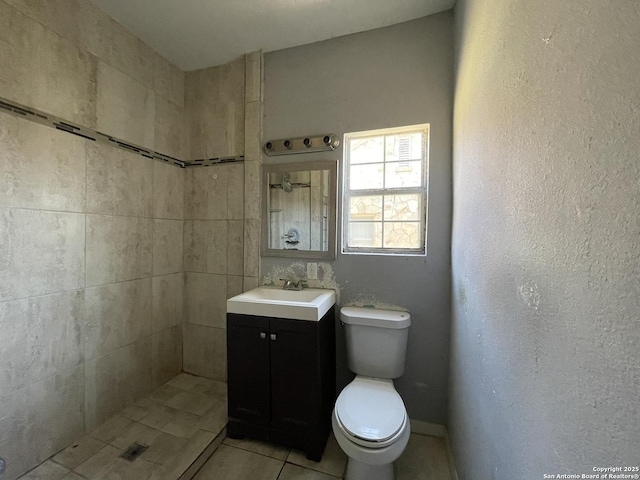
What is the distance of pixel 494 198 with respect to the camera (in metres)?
0.87

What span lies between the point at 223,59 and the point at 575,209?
2413 millimetres

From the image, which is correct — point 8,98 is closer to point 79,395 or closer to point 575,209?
point 79,395

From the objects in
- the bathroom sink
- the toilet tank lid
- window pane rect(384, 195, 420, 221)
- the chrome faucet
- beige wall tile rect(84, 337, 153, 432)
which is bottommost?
beige wall tile rect(84, 337, 153, 432)

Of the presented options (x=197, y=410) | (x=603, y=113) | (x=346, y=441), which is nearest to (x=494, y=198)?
(x=603, y=113)

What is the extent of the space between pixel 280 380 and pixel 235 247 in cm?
→ 106

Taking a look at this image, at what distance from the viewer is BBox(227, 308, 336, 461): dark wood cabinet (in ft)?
4.59

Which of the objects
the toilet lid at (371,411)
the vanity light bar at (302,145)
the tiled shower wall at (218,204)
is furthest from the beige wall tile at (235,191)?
the toilet lid at (371,411)

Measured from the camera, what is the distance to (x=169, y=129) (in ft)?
6.71

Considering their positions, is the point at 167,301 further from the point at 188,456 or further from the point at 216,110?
the point at 216,110

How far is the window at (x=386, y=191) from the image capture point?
5.54ft

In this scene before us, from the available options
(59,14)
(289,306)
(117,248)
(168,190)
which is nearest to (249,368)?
(289,306)

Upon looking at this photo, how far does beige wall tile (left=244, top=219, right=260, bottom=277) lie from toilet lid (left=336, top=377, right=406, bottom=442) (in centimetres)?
106

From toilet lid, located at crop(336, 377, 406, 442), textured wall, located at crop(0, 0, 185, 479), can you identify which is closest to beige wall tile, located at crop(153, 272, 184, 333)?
textured wall, located at crop(0, 0, 185, 479)
